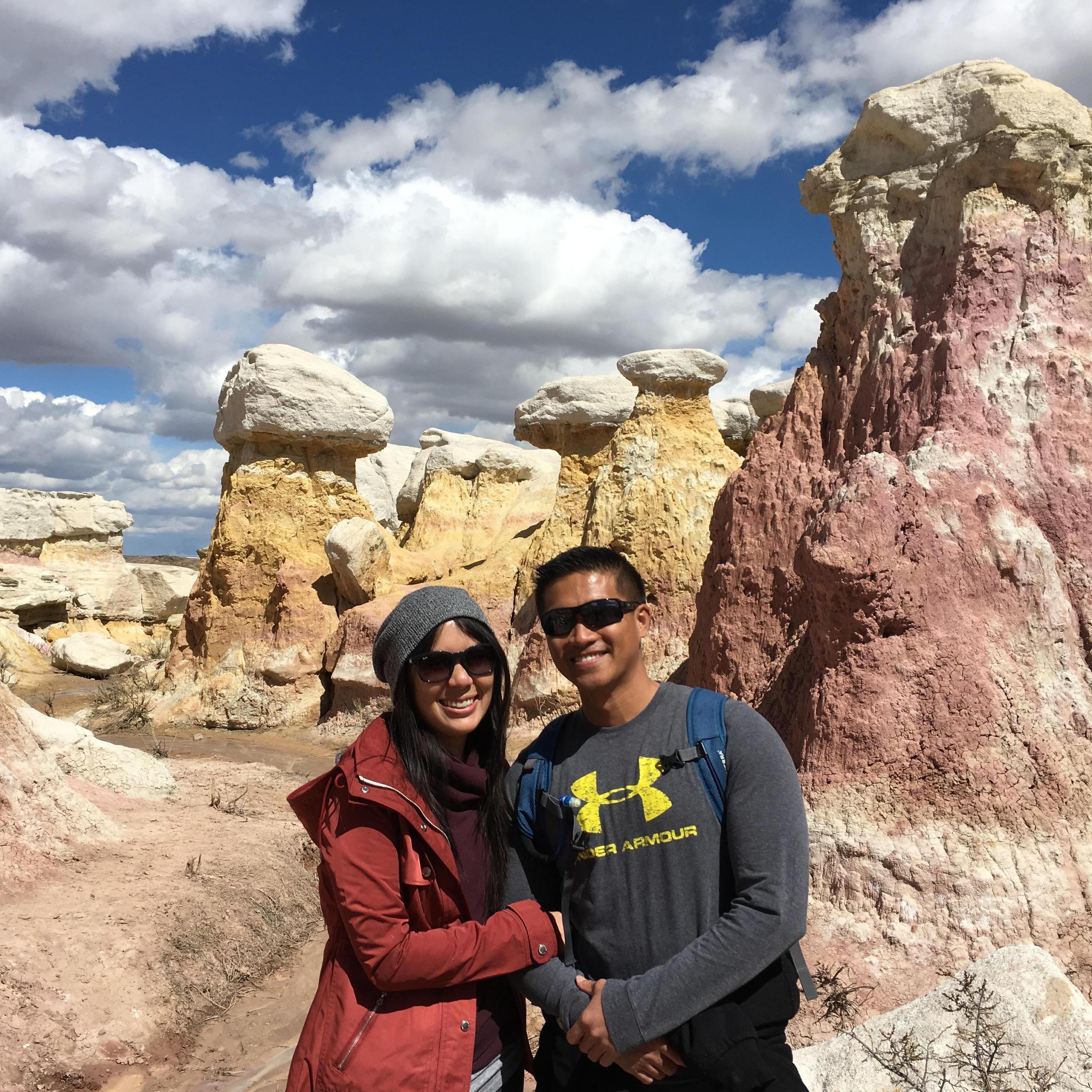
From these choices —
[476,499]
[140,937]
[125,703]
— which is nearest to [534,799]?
[140,937]

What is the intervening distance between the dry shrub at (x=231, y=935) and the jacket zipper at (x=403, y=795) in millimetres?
3204

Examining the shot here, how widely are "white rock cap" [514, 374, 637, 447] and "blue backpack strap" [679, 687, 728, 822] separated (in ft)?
42.5

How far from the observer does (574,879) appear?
1.77 m

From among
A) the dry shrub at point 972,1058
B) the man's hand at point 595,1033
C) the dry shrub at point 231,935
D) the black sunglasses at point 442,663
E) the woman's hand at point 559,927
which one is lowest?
the dry shrub at point 231,935

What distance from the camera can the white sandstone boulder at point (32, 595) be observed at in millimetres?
17984

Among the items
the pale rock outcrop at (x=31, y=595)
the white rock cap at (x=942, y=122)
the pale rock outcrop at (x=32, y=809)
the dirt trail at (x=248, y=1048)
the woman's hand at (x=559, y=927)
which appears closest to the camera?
the woman's hand at (x=559, y=927)

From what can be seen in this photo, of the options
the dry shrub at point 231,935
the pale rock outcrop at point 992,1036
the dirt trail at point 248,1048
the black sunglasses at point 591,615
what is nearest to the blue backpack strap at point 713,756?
the black sunglasses at point 591,615

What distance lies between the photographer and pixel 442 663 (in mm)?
1826

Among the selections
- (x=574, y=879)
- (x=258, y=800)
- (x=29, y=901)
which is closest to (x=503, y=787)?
(x=574, y=879)

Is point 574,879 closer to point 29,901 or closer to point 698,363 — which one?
point 29,901

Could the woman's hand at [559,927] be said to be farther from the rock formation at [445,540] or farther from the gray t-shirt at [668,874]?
the rock formation at [445,540]

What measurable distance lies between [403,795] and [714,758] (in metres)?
0.56

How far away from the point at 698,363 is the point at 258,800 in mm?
6200

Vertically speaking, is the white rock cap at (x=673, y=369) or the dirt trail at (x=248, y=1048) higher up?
the white rock cap at (x=673, y=369)
